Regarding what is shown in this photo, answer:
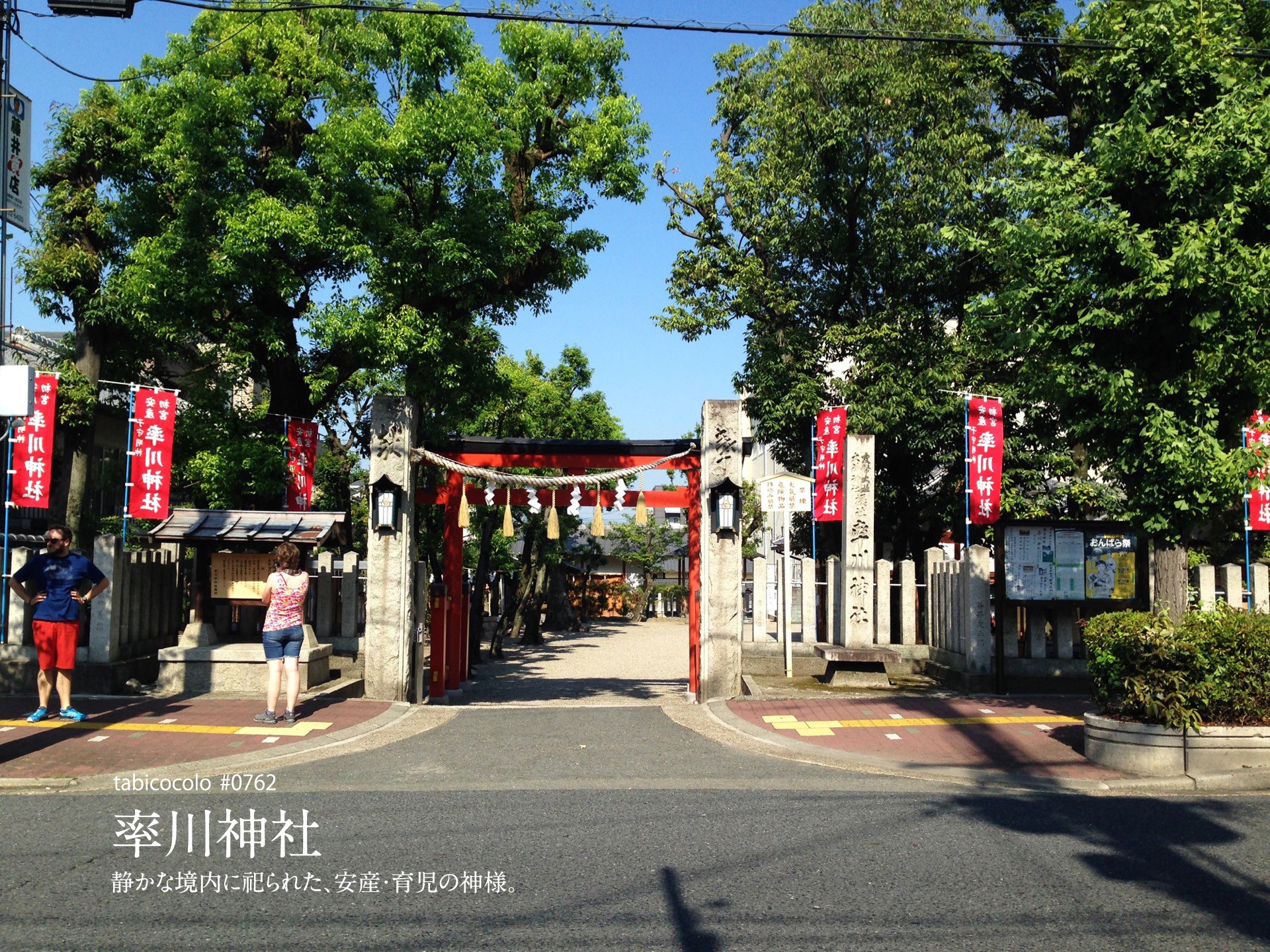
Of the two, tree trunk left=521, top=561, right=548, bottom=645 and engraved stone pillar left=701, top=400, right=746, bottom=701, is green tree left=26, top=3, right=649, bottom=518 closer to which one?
engraved stone pillar left=701, top=400, right=746, bottom=701

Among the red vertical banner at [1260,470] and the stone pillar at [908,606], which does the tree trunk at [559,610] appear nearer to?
the stone pillar at [908,606]

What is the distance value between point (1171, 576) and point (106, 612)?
473 inches

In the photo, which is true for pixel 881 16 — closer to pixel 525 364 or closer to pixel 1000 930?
pixel 525 364

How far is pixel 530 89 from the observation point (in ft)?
53.7

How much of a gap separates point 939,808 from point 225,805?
5.16m

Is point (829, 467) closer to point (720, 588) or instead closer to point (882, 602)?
point (882, 602)

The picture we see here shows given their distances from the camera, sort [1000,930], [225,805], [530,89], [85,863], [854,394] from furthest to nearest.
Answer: [854,394], [530,89], [225,805], [85,863], [1000,930]

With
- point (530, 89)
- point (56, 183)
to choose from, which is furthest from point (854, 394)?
point (56, 183)

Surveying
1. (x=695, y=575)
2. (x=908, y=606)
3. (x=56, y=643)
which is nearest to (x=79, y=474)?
(x=56, y=643)

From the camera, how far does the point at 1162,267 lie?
877 cm

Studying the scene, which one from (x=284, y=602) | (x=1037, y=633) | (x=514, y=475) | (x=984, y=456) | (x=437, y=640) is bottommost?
(x=437, y=640)

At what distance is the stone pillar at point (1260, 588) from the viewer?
14.7 meters

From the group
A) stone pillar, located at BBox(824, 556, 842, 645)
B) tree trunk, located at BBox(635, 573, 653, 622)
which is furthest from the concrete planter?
tree trunk, located at BBox(635, 573, 653, 622)

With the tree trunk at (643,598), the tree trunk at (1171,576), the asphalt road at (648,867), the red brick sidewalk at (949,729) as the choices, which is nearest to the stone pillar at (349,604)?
the red brick sidewalk at (949,729)
